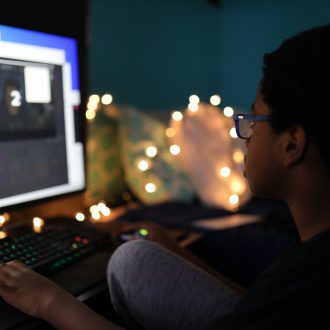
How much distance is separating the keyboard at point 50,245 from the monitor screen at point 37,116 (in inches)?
4.2

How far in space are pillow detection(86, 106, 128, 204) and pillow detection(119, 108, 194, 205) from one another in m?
0.03

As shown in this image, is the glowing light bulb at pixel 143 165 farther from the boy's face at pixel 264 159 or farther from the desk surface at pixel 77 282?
the boy's face at pixel 264 159

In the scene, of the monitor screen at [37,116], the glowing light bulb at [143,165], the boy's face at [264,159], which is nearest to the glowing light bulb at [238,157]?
the glowing light bulb at [143,165]

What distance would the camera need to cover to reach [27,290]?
2.24ft

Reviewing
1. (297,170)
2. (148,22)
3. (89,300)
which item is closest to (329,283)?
(297,170)

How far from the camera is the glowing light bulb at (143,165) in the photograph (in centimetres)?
160

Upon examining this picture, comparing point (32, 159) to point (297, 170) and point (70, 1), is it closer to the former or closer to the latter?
point (70, 1)

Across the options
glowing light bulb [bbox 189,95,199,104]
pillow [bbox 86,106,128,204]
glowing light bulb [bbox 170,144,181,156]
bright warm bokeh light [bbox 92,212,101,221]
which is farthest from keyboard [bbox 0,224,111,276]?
glowing light bulb [bbox 189,95,199,104]

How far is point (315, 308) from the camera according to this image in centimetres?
48

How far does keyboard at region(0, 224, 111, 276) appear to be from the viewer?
783 millimetres

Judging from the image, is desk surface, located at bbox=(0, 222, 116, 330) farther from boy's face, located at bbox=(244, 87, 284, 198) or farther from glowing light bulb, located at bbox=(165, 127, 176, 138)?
glowing light bulb, located at bbox=(165, 127, 176, 138)

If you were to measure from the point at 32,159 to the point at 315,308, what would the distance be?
71 cm

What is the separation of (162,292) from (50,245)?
0.79 ft

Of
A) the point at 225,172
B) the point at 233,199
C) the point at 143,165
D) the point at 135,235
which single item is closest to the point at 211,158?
the point at 225,172
